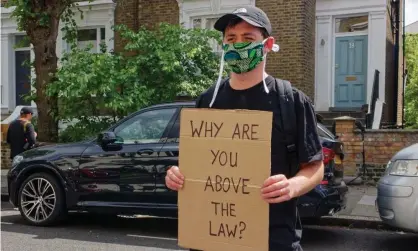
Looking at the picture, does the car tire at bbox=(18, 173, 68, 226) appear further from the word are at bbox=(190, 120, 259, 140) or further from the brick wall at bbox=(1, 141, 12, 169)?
the brick wall at bbox=(1, 141, 12, 169)

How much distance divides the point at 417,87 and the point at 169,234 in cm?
2181

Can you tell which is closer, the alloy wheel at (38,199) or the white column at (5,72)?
the alloy wheel at (38,199)

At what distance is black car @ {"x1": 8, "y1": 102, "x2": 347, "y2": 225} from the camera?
6340mm

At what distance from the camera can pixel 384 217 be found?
577cm

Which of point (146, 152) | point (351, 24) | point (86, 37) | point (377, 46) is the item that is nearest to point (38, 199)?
point (146, 152)

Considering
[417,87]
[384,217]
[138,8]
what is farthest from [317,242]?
[417,87]

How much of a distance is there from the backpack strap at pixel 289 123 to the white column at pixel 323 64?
11240 mm

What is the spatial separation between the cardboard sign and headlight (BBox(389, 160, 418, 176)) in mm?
4115

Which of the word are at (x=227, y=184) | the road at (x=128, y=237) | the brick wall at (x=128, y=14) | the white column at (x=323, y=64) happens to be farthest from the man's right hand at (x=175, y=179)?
the brick wall at (x=128, y=14)

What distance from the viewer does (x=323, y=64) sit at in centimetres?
1323

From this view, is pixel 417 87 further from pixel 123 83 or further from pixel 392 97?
pixel 123 83

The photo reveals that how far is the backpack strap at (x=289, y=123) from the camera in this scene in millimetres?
2186

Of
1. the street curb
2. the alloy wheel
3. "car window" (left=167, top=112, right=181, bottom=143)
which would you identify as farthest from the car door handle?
the street curb

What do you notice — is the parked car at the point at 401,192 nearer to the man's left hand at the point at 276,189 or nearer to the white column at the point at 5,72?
the man's left hand at the point at 276,189
